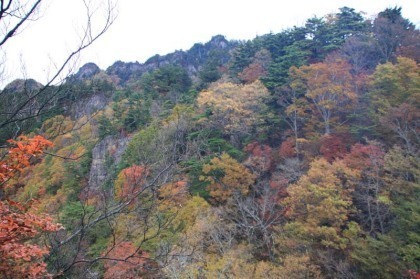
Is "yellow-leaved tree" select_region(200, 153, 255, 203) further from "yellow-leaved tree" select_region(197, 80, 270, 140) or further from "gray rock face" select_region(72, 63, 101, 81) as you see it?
"gray rock face" select_region(72, 63, 101, 81)

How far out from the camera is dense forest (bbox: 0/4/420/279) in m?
3.70

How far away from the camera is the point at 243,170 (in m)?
17.1

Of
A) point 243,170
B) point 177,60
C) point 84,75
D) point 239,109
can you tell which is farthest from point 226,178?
point 177,60

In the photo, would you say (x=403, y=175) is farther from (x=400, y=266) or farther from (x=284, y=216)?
(x=284, y=216)

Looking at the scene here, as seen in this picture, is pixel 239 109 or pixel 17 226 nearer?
pixel 17 226

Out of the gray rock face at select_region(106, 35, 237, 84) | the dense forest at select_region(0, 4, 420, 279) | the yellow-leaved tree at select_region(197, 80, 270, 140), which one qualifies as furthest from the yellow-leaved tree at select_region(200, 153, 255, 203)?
the gray rock face at select_region(106, 35, 237, 84)

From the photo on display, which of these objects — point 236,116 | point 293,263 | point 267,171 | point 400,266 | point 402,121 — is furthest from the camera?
point 236,116

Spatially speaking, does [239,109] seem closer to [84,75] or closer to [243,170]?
[243,170]

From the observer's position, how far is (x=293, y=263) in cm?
1093

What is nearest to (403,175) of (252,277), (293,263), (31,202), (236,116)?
(293,263)

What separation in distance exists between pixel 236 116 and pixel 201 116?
2.51 meters

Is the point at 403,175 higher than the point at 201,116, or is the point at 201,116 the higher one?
the point at 201,116

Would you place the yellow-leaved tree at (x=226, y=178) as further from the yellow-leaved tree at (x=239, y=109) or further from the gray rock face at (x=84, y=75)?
the gray rock face at (x=84, y=75)

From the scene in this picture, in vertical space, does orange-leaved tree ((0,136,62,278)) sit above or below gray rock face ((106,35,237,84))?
below
